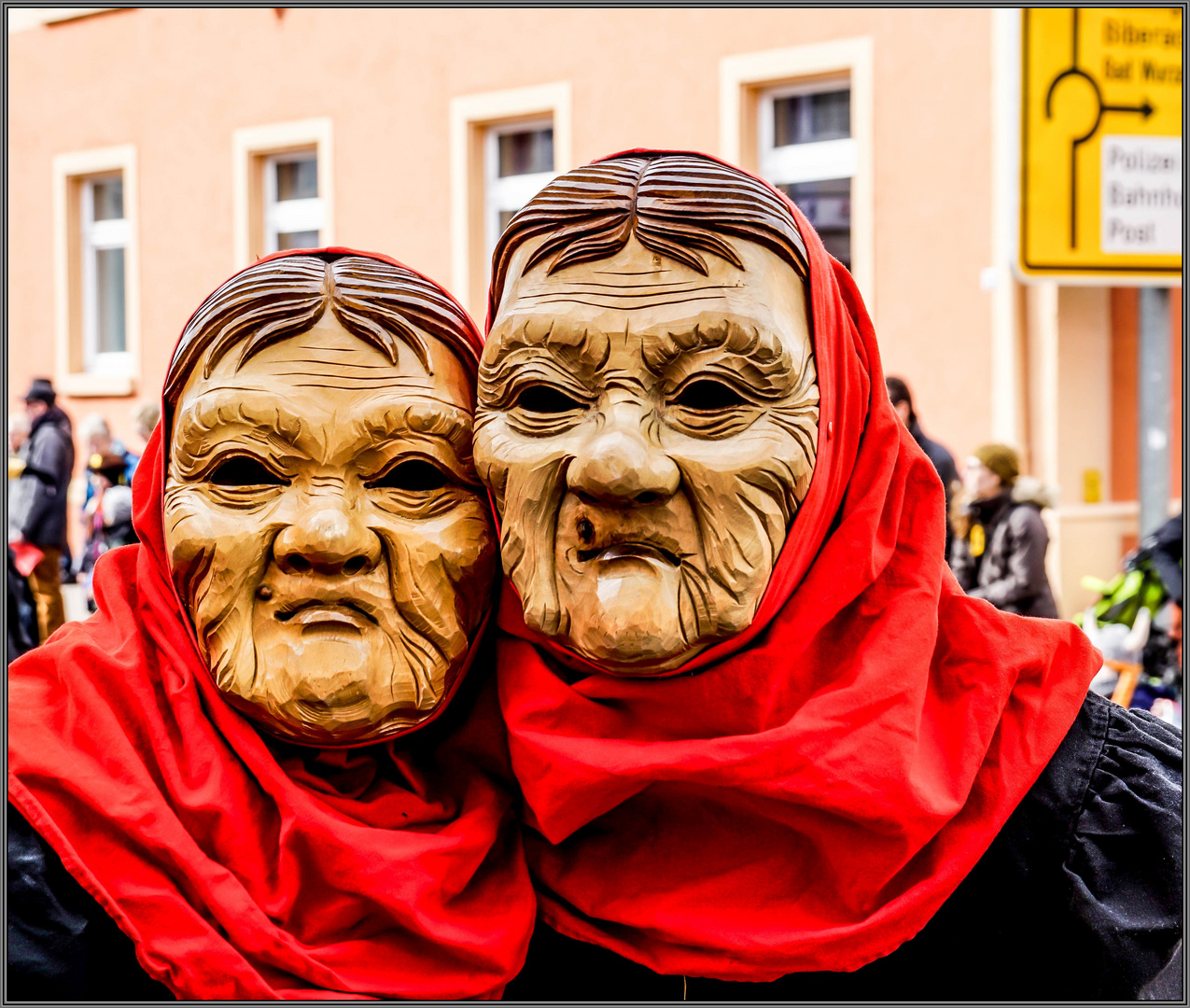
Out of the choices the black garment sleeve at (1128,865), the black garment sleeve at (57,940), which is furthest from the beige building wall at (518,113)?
the black garment sleeve at (57,940)

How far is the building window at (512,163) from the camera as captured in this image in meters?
9.72

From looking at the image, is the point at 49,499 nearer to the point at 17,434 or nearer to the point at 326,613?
the point at 17,434

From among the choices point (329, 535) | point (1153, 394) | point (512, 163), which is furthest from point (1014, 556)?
point (512, 163)

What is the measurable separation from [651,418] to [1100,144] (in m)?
3.36

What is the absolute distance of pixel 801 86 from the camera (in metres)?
8.45

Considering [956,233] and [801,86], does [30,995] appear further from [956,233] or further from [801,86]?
[801,86]

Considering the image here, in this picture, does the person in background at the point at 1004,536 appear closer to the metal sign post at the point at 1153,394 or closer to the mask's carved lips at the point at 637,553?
the metal sign post at the point at 1153,394

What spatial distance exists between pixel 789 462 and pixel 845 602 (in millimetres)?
218

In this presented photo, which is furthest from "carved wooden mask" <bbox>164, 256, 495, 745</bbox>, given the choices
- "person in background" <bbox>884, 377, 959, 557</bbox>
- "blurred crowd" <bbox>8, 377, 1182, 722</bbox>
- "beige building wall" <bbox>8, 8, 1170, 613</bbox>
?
"beige building wall" <bbox>8, 8, 1170, 613</bbox>

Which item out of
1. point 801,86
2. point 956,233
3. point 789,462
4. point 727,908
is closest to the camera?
point 789,462

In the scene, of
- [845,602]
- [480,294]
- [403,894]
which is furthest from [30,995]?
[480,294]

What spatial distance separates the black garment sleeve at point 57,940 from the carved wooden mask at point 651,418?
0.65 metres

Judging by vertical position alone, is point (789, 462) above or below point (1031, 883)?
above

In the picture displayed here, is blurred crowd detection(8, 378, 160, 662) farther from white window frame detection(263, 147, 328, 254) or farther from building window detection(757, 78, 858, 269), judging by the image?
building window detection(757, 78, 858, 269)
